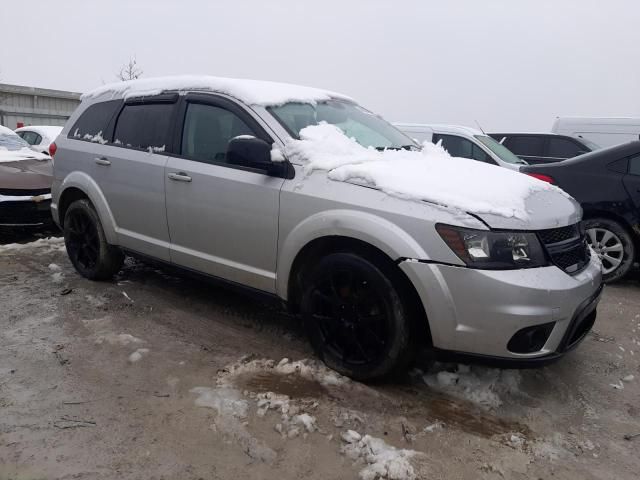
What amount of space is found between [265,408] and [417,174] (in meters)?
1.53

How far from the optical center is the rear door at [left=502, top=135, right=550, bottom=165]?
32.6ft

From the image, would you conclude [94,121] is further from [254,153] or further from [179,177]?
[254,153]

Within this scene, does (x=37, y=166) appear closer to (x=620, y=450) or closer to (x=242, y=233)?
(x=242, y=233)

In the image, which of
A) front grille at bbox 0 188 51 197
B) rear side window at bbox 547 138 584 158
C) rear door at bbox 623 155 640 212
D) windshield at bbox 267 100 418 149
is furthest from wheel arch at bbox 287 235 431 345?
rear side window at bbox 547 138 584 158

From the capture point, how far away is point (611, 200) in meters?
5.11

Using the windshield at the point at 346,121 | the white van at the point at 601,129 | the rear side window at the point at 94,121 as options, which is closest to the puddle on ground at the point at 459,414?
the windshield at the point at 346,121

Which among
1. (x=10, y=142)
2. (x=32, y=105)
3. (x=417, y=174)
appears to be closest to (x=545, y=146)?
(x=417, y=174)

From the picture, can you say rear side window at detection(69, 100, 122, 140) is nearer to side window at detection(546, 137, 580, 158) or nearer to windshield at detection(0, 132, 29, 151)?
windshield at detection(0, 132, 29, 151)

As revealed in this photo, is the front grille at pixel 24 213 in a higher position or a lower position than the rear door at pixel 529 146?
lower

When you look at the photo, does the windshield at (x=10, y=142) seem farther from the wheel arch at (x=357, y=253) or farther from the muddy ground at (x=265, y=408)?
the wheel arch at (x=357, y=253)

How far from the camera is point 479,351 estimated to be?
8.50 ft

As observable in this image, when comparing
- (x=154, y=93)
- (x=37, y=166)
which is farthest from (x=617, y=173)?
(x=37, y=166)

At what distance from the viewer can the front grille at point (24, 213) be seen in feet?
19.5

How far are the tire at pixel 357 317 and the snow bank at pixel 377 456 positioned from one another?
0.49 m
